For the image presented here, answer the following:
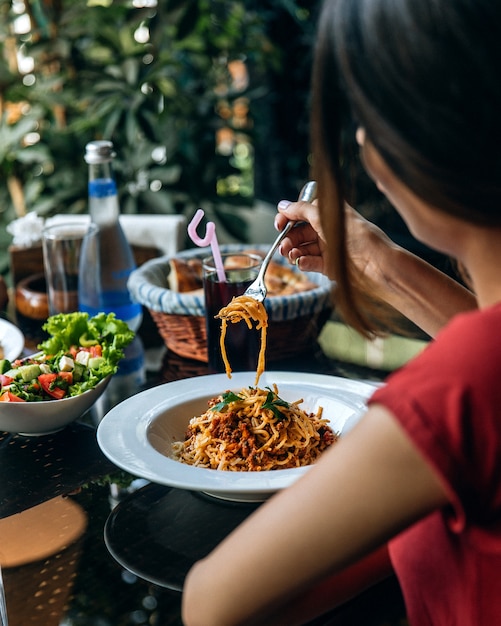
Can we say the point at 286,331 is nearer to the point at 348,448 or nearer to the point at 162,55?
the point at 348,448

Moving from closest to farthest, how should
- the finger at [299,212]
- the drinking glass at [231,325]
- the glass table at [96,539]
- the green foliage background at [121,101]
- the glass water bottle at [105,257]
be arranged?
the glass table at [96,539], the finger at [299,212], the drinking glass at [231,325], the glass water bottle at [105,257], the green foliage background at [121,101]

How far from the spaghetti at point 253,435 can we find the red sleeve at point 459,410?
1.76ft

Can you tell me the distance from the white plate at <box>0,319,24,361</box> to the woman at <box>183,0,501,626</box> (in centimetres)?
93

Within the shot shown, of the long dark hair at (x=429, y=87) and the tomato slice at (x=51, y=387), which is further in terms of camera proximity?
the tomato slice at (x=51, y=387)

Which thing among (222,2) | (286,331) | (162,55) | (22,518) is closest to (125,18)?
(162,55)

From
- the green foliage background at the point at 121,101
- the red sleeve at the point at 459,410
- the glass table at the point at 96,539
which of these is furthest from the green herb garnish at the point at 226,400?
the green foliage background at the point at 121,101

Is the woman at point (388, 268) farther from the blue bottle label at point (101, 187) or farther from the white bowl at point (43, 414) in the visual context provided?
the blue bottle label at point (101, 187)

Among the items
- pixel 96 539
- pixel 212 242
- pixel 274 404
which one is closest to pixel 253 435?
pixel 274 404

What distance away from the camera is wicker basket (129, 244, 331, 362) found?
1533 millimetres

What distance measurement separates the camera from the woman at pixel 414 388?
59 cm

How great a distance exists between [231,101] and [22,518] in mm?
2716

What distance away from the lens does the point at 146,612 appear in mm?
844

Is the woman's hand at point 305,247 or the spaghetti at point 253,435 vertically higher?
the woman's hand at point 305,247

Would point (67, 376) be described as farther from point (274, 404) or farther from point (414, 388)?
point (414, 388)
